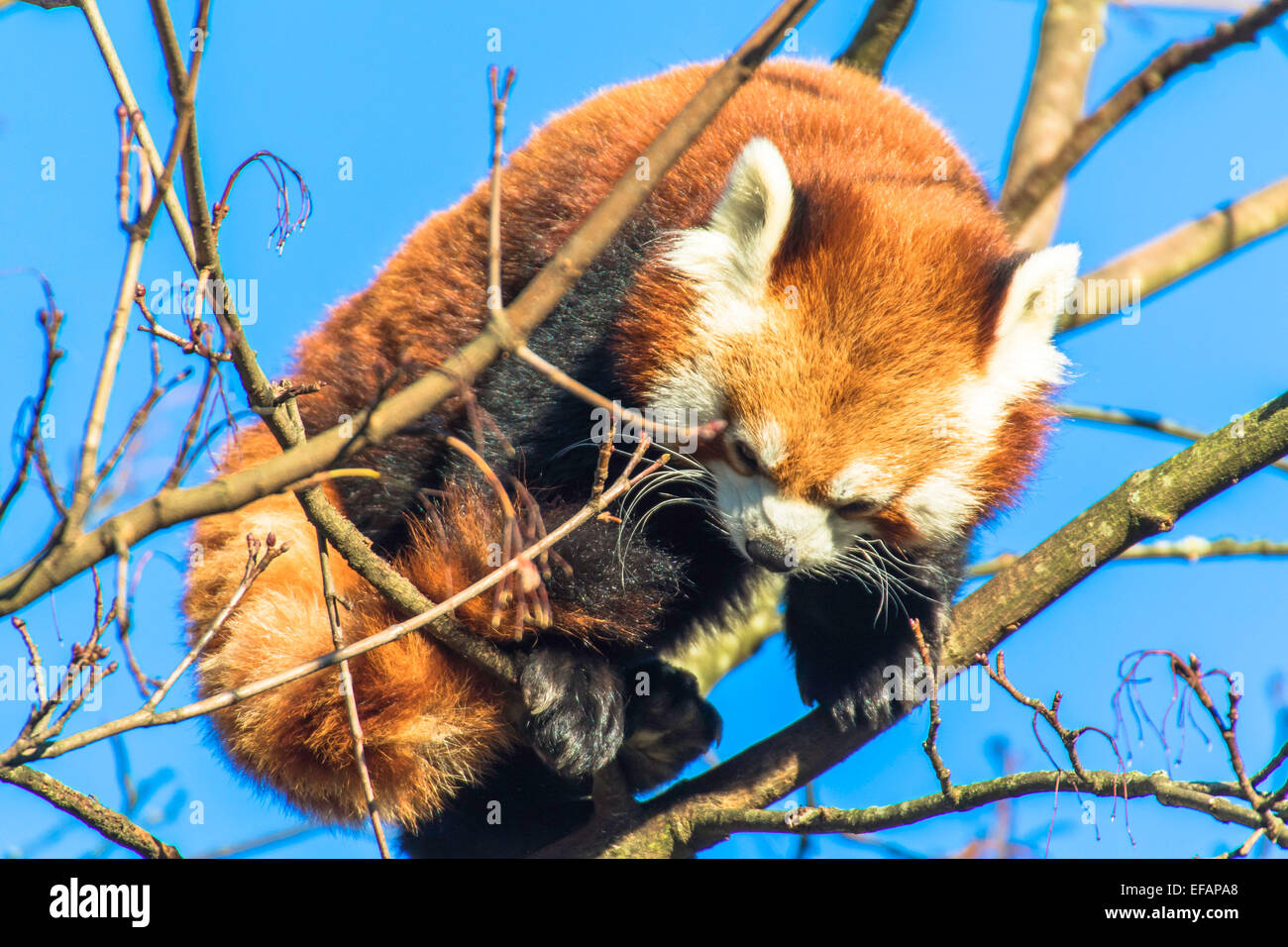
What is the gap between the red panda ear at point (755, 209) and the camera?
3586 mm

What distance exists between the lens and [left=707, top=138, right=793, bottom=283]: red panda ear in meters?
3.59

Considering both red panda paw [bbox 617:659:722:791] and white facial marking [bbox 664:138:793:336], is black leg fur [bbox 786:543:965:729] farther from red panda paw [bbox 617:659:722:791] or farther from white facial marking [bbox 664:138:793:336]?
white facial marking [bbox 664:138:793:336]

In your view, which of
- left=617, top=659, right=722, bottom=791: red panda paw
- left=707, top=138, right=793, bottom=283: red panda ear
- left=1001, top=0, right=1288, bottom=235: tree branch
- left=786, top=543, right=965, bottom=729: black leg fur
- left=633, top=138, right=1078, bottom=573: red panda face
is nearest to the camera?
left=707, top=138, right=793, bottom=283: red panda ear

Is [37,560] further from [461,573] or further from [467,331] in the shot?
[467,331]

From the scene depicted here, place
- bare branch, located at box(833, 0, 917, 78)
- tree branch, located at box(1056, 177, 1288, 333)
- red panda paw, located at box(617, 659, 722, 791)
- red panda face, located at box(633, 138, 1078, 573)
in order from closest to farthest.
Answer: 1. red panda face, located at box(633, 138, 1078, 573)
2. red panda paw, located at box(617, 659, 722, 791)
3. tree branch, located at box(1056, 177, 1288, 333)
4. bare branch, located at box(833, 0, 917, 78)

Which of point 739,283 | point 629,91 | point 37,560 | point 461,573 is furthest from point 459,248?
point 37,560

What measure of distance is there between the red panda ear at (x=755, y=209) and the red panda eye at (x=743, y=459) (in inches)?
22.6

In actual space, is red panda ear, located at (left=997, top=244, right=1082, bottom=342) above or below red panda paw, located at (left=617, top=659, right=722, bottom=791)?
above

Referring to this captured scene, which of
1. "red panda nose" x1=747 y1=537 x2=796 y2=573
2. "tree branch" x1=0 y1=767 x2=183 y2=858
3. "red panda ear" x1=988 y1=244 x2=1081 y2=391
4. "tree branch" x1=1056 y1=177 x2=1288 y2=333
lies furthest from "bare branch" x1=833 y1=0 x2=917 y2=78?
"tree branch" x1=0 y1=767 x2=183 y2=858

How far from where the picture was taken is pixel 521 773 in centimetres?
462

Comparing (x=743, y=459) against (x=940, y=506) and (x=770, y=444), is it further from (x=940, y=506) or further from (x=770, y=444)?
(x=940, y=506)

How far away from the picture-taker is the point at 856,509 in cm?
383

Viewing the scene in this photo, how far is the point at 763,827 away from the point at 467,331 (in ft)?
7.21

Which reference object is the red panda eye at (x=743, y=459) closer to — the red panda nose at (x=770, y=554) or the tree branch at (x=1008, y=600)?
the red panda nose at (x=770, y=554)
